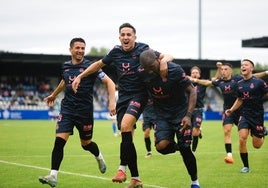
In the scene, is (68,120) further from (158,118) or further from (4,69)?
(4,69)

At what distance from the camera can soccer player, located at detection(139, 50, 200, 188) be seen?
9164 millimetres

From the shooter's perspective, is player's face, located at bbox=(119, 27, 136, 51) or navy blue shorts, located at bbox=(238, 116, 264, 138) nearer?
player's face, located at bbox=(119, 27, 136, 51)

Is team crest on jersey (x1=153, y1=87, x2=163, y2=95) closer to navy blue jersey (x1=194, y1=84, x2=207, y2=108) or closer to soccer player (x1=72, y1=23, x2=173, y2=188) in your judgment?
soccer player (x1=72, y1=23, x2=173, y2=188)

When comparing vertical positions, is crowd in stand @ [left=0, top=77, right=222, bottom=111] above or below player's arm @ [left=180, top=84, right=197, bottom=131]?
below

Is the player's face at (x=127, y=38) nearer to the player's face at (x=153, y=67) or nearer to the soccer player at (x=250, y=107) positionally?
the player's face at (x=153, y=67)

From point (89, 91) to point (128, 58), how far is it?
1.26 meters

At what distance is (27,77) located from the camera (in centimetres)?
5894

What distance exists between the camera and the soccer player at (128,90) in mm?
9742

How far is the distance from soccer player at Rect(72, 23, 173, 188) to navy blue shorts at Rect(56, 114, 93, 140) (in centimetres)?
88

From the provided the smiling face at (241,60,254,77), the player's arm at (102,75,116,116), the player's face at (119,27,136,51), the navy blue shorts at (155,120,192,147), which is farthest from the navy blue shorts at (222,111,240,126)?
the player's face at (119,27,136,51)

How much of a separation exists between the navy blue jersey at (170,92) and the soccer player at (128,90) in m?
0.33

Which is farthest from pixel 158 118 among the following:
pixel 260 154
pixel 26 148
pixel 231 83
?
pixel 26 148

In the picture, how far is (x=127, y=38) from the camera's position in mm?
9898

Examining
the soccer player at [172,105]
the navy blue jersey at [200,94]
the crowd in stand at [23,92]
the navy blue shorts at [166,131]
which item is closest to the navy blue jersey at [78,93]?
the soccer player at [172,105]
